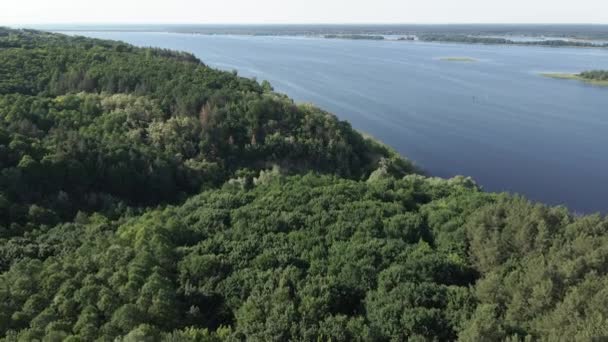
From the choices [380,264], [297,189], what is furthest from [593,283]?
[297,189]

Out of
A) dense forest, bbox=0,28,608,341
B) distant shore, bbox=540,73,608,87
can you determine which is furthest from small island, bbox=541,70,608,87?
dense forest, bbox=0,28,608,341

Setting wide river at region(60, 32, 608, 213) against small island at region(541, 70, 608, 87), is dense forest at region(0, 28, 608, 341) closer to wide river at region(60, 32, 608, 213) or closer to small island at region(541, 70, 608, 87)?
wide river at region(60, 32, 608, 213)

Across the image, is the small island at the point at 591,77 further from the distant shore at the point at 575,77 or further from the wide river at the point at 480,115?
the wide river at the point at 480,115

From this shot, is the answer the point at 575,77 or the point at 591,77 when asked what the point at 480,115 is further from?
the point at 575,77

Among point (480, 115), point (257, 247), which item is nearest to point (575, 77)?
point (480, 115)

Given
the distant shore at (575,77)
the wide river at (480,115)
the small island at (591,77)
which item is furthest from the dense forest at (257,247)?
the small island at (591,77)

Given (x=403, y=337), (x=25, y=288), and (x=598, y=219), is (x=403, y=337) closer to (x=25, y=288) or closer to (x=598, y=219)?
(x=598, y=219)
